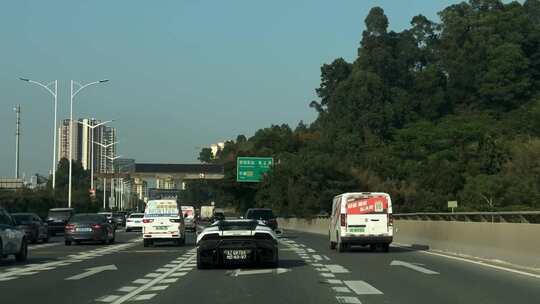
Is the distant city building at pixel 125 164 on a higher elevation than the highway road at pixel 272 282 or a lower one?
higher

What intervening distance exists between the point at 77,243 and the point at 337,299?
2866 cm

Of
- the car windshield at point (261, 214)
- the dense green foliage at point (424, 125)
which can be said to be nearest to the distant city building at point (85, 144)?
the dense green foliage at point (424, 125)

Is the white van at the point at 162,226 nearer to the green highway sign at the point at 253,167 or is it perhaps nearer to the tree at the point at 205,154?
the green highway sign at the point at 253,167

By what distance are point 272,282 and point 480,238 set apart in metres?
11.5

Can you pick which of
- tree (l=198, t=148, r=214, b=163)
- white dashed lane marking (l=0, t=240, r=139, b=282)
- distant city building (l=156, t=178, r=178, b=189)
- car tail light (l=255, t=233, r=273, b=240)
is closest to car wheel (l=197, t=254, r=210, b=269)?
car tail light (l=255, t=233, r=273, b=240)

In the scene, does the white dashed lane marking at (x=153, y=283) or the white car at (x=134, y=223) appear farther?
the white car at (x=134, y=223)

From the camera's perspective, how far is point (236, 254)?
21.3 metres

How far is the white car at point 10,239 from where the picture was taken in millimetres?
23922

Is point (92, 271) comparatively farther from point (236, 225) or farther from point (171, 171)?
point (171, 171)

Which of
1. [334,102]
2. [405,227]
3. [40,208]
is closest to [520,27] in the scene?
[334,102]

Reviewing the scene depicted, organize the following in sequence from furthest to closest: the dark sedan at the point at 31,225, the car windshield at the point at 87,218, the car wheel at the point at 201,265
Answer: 1. the dark sedan at the point at 31,225
2. the car windshield at the point at 87,218
3. the car wheel at the point at 201,265

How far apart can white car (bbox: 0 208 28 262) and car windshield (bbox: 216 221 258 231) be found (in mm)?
6394

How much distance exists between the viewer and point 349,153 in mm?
105875

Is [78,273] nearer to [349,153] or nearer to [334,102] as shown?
[349,153]
